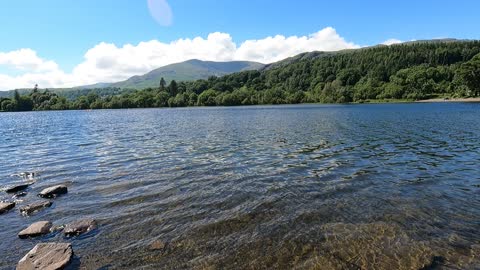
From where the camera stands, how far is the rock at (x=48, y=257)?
935cm

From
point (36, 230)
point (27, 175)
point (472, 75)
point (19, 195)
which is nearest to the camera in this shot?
point (36, 230)

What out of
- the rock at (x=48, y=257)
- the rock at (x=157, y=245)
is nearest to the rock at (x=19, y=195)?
the rock at (x=48, y=257)

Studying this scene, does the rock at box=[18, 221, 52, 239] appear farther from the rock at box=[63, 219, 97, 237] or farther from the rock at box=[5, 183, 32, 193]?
the rock at box=[5, 183, 32, 193]

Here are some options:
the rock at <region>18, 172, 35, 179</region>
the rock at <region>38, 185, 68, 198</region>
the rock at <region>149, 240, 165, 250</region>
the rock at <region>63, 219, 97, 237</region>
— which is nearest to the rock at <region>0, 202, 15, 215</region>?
the rock at <region>38, 185, 68, 198</region>

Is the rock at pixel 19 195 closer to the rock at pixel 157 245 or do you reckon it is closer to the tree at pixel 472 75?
the rock at pixel 157 245

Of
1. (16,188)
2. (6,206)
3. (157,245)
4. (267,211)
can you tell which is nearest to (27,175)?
(16,188)

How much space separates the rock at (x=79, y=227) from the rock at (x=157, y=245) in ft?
10.6

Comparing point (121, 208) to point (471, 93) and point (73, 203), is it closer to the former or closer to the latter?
point (73, 203)

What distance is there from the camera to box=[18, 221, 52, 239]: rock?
11847 mm

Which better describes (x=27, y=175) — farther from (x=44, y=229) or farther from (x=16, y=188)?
(x=44, y=229)

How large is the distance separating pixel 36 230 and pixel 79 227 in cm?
158

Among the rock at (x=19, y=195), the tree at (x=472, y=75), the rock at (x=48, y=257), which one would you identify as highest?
the tree at (x=472, y=75)

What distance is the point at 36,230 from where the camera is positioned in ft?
39.4

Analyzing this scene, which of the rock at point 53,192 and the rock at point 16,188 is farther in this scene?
the rock at point 16,188
